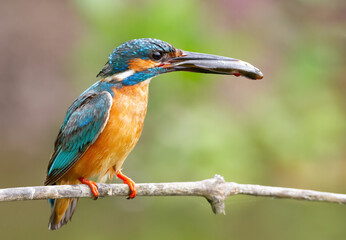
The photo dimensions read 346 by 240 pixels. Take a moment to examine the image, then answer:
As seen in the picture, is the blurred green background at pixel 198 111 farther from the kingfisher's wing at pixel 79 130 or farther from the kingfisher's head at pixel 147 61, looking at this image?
the kingfisher's head at pixel 147 61

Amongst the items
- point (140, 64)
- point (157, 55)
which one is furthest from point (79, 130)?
point (157, 55)

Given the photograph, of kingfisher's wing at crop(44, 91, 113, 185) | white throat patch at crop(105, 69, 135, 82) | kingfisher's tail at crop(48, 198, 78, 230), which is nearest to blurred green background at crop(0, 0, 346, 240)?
kingfisher's tail at crop(48, 198, 78, 230)

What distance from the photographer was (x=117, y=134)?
133 inches

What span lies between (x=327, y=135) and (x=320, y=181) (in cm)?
86

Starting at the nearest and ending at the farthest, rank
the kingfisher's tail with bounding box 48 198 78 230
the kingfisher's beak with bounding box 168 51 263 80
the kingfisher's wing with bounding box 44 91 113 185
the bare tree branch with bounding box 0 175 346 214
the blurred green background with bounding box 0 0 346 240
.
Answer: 1. the bare tree branch with bounding box 0 175 346 214
2. the kingfisher's beak with bounding box 168 51 263 80
3. the kingfisher's wing with bounding box 44 91 113 185
4. the kingfisher's tail with bounding box 48 198 78 230
5. the blurred green background with bounding box 0 0 346 240

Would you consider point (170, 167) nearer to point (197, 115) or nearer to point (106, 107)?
point (197, 115)

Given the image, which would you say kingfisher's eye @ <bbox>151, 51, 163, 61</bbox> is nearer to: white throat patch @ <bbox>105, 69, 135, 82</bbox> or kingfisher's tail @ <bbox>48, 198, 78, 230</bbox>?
white throat patch @ <bbox>105, 69, 135, 82</bbox>

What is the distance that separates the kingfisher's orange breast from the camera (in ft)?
11.1

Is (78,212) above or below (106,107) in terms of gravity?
below

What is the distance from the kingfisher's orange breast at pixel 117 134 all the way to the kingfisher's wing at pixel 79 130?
0.14ft

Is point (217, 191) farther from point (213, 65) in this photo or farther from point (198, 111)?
point (198, 111)

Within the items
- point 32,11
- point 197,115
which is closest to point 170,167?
point 197,115

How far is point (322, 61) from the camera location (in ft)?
25.9

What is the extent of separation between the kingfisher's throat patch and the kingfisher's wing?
21 cm
